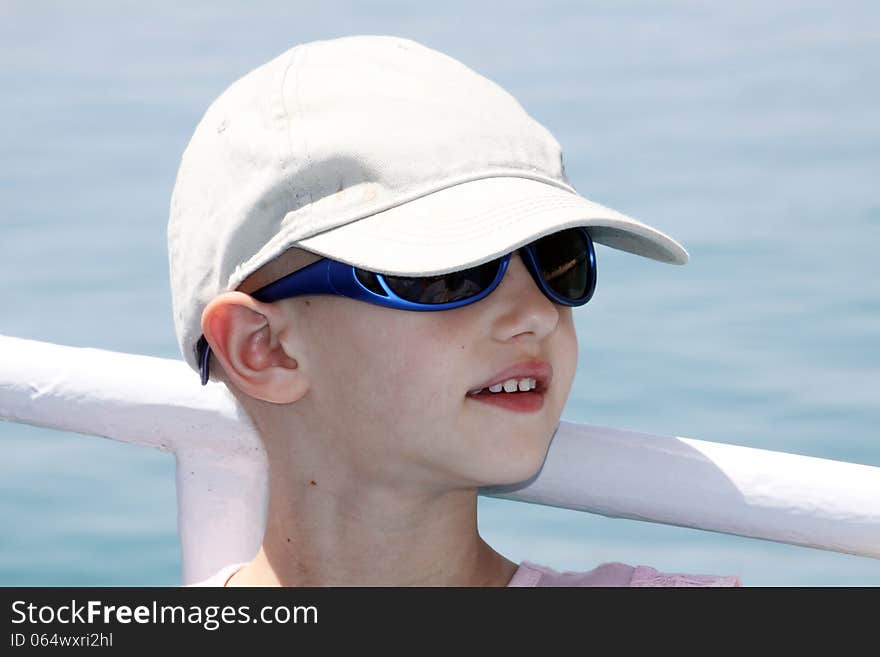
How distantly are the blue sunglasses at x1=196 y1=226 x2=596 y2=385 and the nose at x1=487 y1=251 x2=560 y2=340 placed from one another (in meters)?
0.01

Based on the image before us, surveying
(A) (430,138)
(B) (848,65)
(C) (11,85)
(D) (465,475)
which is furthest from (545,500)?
(C) (11,85)

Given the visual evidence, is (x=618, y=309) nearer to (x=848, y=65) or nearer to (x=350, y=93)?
(x=848, y=65)

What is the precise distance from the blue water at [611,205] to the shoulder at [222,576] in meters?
2.87

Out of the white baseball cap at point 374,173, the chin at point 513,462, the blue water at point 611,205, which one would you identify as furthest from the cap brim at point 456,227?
the blue water at point 611,205

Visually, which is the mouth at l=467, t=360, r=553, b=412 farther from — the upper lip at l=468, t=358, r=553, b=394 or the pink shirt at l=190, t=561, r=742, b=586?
the pink shirt at l=190, t=561, r=742, b=586

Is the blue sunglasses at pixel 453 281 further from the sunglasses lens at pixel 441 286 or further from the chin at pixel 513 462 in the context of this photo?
the chin at pixel 513 462

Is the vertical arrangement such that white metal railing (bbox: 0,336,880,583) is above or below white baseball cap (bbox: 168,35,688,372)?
below

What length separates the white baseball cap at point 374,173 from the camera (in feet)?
6.39

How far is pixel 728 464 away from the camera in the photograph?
204 centimetres

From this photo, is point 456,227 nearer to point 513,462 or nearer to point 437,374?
point 437,374

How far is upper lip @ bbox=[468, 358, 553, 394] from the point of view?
6.57ft

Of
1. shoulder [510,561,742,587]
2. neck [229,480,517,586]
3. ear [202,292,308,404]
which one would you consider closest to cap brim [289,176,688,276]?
ear [202,292,308,404]

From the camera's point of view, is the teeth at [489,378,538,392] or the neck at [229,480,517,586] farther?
the neck at [229,480,517,586]

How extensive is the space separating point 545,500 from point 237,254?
1.70 ft
